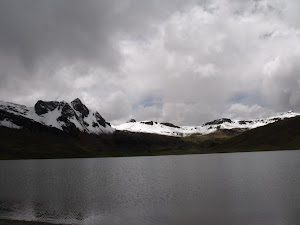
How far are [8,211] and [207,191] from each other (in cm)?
3767

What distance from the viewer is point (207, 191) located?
5541 cm

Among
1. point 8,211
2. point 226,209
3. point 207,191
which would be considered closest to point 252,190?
point 207,191

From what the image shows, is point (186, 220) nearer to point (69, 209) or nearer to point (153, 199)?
point (153, 199)

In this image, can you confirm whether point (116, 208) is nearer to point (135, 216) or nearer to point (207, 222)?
point (135, 216)

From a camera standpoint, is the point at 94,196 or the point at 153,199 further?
the point at 94,196

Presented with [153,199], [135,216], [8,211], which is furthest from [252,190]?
[8,211]

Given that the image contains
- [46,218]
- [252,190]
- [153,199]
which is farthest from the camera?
[252,190]

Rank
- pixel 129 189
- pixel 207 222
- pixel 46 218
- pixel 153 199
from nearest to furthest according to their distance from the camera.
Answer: pixel 207 222, pixel 46 218, pixel 153 199, pixel 129 189

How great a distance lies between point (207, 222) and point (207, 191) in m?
21.5

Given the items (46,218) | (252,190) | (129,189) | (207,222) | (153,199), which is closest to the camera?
(207,222)

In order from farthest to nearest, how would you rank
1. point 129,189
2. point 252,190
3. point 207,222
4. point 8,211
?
1. point 129,189
2. point 252,190
3. point 8,211
4. point 207,222

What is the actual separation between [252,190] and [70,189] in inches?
1669

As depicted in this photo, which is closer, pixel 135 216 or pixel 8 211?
pixel 135 216

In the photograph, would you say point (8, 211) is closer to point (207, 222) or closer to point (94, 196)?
point (94, 196)
